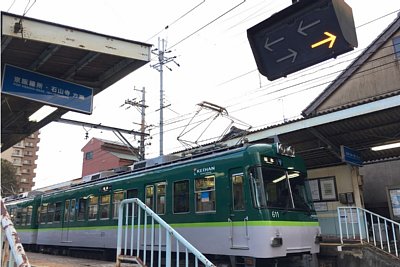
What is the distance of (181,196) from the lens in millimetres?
9852

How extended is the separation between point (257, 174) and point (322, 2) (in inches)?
198

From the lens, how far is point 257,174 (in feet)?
27.9

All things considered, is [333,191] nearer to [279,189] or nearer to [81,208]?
[279,189]

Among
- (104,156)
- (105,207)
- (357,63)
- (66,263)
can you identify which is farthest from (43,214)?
(104,156)

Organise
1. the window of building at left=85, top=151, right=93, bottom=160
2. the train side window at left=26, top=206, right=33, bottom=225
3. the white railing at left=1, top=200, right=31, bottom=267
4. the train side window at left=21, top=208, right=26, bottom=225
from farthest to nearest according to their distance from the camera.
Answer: the window of building at left=85, top=151, right=93, bottom=160 → the train side window at left=21, top=208, right=26, bottom=225 → the train side window at left=26, top=206, right=33, bottom=225 → the white railing at left=1, top=200, right=31, bottom=267

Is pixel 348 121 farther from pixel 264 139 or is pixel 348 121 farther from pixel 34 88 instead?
pixel 34 88

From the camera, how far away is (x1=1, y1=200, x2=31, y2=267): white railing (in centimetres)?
304

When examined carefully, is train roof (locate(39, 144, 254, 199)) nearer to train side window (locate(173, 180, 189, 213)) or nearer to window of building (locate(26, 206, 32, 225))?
train side window (locate(173, 180, 189, 213))

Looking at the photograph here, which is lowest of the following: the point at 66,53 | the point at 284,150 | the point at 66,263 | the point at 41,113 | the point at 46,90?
the point at 66,263

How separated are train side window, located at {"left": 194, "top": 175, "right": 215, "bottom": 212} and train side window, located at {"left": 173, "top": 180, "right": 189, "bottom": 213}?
0.31 m

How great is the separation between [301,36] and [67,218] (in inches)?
503

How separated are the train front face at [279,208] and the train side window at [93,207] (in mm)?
6491

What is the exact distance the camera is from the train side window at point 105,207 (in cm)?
1236

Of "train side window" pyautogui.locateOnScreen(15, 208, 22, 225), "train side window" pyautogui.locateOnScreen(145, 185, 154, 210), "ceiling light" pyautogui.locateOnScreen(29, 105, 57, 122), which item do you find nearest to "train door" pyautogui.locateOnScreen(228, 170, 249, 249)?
"train side window" pyautogui.locateOnScreen(145, 185, 154, 210)
